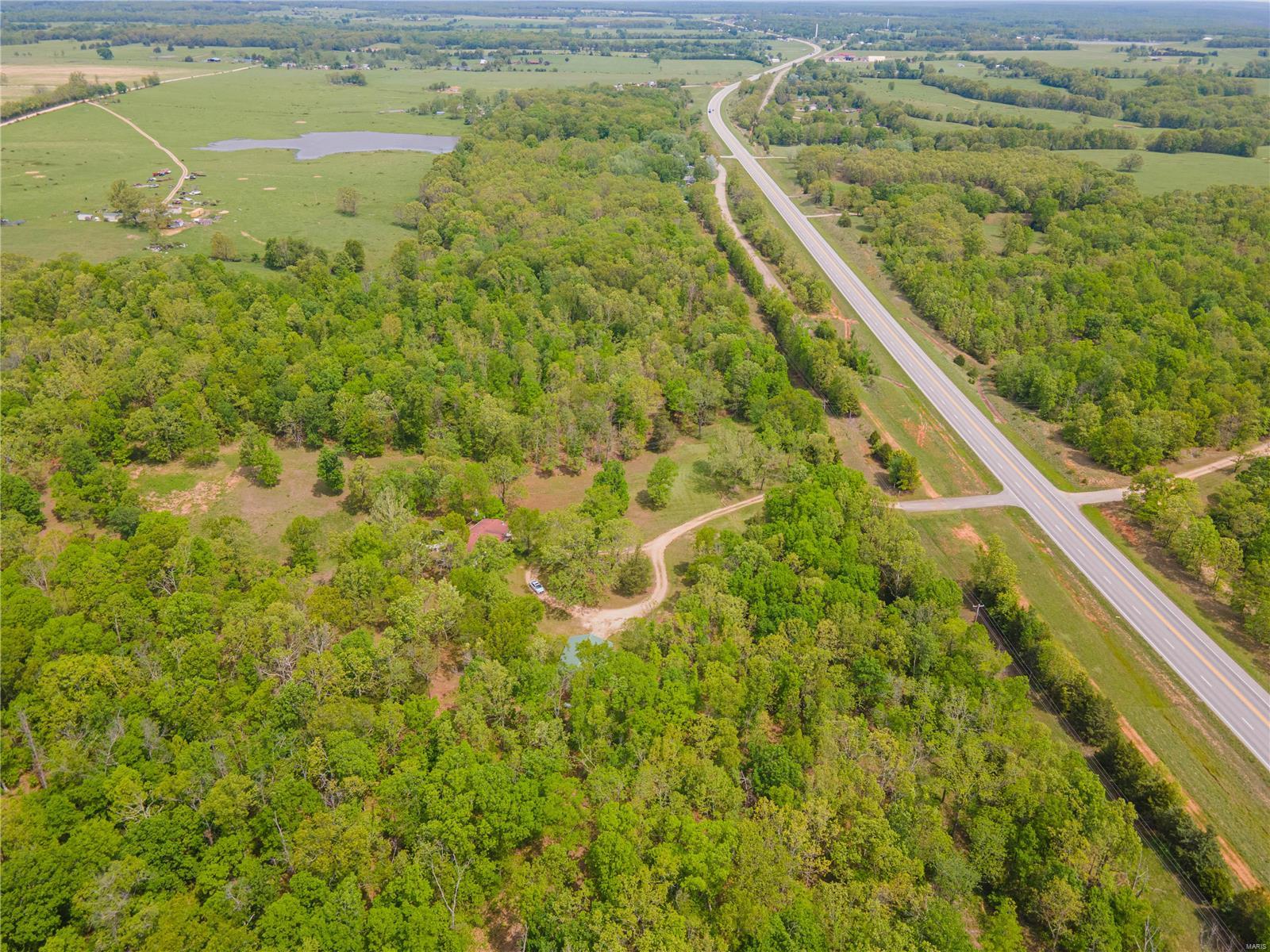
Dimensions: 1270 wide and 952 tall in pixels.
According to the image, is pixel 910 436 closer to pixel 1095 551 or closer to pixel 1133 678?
pixel 1095 551

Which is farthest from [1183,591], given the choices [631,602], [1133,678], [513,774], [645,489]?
[513,774]

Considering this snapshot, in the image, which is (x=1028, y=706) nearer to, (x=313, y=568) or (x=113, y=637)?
(x=313, y=568)

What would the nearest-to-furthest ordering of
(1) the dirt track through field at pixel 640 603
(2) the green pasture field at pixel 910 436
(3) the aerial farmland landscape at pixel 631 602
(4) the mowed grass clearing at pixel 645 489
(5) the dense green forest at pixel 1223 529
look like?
(3) the aerial farmland landscape at pixel 631 602 < (1) the dirt track through field at pixel 640 603 < (5) the dense green forest at pixel 1223 529 < (4) the mowed grass clearing at pixel 645 489 < (2) the green pasture field at pixel 910 436

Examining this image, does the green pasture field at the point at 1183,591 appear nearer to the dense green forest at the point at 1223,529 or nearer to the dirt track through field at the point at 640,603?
the dense green forest at the point at 1223,529

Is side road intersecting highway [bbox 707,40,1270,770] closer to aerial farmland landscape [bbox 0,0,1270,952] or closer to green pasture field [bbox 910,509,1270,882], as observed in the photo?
aerial farmland landscape [bbox 0,0,1270,952]

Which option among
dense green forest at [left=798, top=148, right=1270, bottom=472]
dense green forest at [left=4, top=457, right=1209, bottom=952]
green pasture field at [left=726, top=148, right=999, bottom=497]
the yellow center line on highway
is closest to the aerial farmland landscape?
dense green forest at [left=4, top=457, right=1209, bottom=952]

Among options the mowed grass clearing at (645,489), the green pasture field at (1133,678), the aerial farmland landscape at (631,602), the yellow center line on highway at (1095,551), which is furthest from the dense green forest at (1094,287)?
the mowed grass clearing at (645,489)
